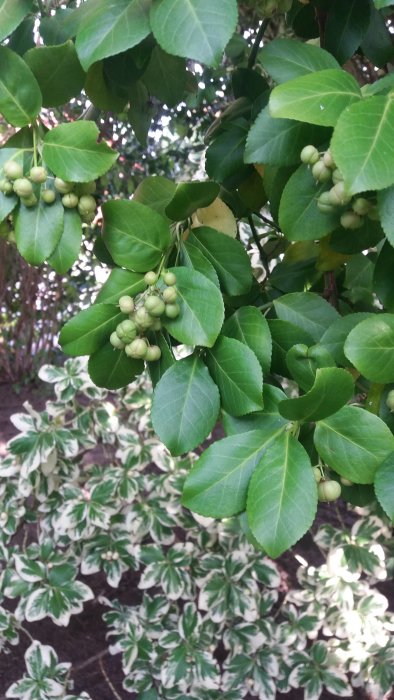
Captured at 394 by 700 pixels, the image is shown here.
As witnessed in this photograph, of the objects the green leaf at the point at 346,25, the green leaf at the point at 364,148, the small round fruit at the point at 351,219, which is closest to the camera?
the green leaf at the point at 364,148

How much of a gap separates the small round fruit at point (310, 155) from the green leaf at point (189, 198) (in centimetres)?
10

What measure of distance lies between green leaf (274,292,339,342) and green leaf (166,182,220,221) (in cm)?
15

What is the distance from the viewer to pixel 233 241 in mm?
641

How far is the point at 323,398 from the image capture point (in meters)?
0.51

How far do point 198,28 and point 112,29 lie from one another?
0.08m

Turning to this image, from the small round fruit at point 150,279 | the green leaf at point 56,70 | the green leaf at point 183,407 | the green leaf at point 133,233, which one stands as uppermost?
the green leaf at point 56,70

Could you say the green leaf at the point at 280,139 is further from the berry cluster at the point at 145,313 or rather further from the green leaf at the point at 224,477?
the green leaf at the point at 224,477

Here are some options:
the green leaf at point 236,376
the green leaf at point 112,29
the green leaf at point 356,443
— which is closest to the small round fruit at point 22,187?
the green leaf at point 112,29

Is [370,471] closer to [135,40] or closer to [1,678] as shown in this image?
[135,40]

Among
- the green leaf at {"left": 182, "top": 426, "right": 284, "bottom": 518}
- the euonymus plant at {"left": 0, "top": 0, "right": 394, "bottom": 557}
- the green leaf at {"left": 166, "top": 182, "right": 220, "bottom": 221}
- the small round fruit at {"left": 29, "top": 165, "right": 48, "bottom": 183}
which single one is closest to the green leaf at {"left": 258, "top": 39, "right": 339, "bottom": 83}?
the euonymus plant at {"left": 0, "top": 0, "right": 394, "bottom": 557}

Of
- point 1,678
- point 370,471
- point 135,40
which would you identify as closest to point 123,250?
point 135,40

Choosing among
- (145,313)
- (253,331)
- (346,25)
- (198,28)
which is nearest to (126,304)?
(145,313)

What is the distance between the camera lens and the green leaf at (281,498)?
0.52 meters

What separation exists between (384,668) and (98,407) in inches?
40.8
